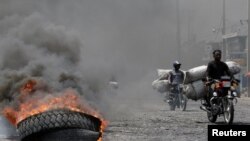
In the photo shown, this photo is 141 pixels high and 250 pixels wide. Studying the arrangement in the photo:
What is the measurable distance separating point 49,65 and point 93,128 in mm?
2109

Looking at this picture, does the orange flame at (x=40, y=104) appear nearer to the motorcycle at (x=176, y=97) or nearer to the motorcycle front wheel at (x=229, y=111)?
the motorcycle front wheel at (x=229, y=111)

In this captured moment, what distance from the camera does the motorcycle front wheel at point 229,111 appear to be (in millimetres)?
11828

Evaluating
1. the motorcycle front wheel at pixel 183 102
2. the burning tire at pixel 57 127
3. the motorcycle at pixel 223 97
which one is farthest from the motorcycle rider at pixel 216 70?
the motorcycle front wheel at pixel 183 102

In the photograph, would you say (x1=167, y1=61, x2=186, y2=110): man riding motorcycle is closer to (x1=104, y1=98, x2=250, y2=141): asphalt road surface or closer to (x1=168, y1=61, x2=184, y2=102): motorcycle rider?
(x1=168, y1=61, x2=184, y2=102): motorcycle rider

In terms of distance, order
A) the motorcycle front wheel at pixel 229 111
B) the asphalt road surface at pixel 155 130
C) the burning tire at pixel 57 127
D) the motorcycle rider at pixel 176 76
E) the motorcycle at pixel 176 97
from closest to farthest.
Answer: the burning tire at pixel 57 127, the asphalt road surface at pixel 155 130, the motorcycle front wheel at pixel 229 111, the motorcycle at pixel 176 97, the motorcycle rider at pixel 176 76

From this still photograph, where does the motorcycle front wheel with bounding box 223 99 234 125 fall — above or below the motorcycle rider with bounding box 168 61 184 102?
below

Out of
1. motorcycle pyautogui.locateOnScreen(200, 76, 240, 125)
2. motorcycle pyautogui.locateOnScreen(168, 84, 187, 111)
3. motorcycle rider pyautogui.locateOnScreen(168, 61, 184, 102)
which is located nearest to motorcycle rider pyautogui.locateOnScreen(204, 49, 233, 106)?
motorcycle pyautogui.locateOnScreen(200, 76, 240, 125)

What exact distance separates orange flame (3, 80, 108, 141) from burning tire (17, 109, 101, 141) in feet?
0.88

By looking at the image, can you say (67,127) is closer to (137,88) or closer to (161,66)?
(137,88)

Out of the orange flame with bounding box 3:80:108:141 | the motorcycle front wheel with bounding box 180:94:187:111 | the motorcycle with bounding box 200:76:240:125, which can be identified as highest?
the motorcycle front wheel with bounding box 180:94:187:111

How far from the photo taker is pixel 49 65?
9.72m

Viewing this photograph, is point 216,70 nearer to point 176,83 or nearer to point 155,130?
point 155,130

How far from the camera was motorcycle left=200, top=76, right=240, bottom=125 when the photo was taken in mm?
12086

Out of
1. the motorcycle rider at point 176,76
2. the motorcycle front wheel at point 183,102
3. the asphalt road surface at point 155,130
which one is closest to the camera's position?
the asphalt road surface at point 155,130
